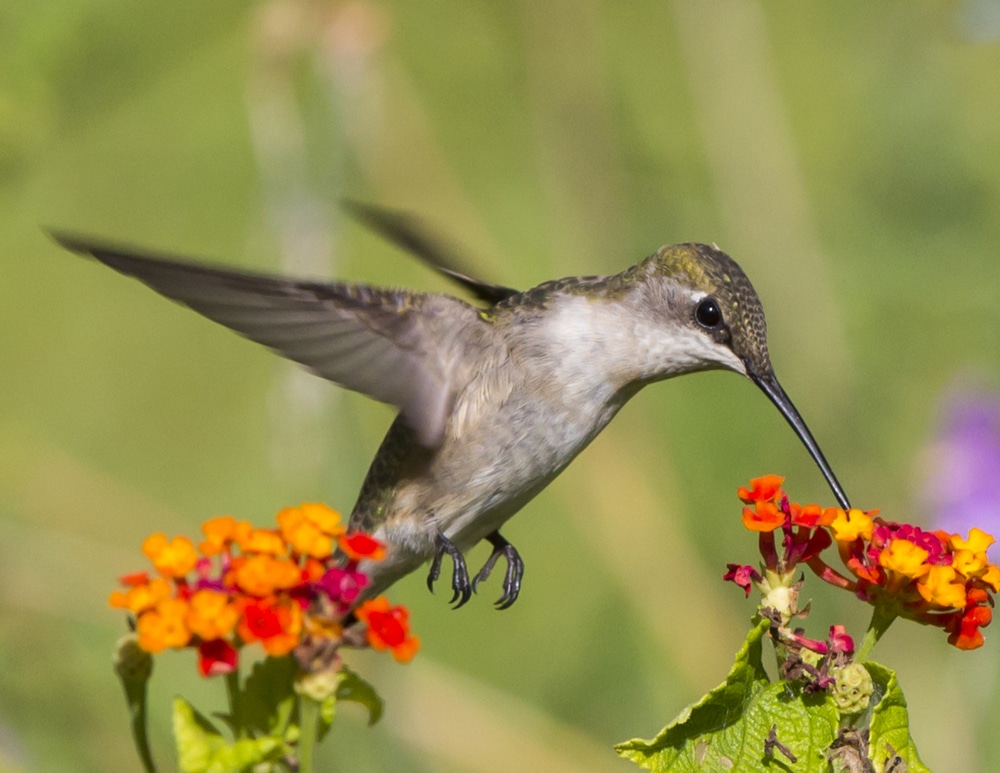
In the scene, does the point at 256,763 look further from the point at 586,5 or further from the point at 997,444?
the point at 586,5

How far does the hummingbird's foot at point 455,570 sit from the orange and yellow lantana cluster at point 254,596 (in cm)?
51

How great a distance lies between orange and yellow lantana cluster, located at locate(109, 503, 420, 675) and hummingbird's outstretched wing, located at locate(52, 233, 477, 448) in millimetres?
345

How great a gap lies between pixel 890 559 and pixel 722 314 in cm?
65

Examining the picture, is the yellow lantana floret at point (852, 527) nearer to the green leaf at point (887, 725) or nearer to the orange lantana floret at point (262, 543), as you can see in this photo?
the green leaf at point (887, 725)

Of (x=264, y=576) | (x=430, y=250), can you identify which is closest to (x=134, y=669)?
(x=264, y=576)

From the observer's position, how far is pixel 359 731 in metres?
3.34

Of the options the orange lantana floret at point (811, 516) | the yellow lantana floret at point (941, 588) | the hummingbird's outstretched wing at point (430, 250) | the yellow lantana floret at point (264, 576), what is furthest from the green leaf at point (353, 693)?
Result: the hummingbird's outstretched wing at point (430, 250)

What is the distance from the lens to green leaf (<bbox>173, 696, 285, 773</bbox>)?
1426 mm

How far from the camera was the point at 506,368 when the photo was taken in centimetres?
222

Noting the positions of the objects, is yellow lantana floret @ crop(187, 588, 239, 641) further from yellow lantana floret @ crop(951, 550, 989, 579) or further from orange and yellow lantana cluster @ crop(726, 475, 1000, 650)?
yellow lantana floret @ crop(951, 550, 989, 579)

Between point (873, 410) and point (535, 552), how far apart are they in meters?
1.58

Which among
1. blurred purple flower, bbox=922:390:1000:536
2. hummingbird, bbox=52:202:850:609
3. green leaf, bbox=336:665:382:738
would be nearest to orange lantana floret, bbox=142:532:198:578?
green leaf, bbox=336:665:382:738

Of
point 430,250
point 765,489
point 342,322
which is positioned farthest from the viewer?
point 430,250

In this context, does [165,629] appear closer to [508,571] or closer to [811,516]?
[811,516]
